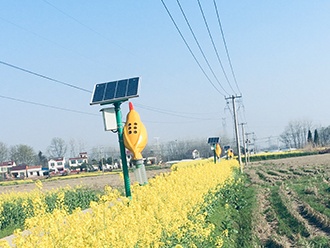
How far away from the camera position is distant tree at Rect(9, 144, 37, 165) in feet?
354

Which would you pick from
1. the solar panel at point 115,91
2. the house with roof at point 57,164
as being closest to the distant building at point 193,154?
the house with roof at point 57,164

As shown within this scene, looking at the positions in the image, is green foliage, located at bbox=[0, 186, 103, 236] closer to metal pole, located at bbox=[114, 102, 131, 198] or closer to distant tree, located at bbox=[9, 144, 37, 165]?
metal pole, located at bbox=[114, 102, 131, 198]

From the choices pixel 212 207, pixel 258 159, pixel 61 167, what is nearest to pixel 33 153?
pixel 61 167

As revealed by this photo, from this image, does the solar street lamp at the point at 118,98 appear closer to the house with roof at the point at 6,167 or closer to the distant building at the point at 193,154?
the house with roof at the point at 6,167

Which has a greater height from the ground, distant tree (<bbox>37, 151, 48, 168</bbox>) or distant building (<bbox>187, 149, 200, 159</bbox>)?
distant tree (<bbox>37, 151, 48, 168</bbox>)

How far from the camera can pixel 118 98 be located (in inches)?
372

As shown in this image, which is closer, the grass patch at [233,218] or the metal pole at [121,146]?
the metal pole at [121,146]

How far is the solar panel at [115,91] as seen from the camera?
9461mm

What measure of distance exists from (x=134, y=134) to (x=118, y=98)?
1085 millimetres

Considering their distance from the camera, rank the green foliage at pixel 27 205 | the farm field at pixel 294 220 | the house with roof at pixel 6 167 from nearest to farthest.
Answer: the farm field at pixel 294 220, the green foliage at pixel 27 205, the house with roof at pixel 6 167

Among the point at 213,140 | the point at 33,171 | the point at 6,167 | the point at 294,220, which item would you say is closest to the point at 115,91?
the point at 294,220

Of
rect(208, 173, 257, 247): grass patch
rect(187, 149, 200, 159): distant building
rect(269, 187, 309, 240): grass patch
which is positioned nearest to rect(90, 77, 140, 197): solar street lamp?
rect(208, 173, 257, 247): grass patch

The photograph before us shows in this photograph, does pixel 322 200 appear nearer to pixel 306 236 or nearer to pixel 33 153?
pixel 306 236

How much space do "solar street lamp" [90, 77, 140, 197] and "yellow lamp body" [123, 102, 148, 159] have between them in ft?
1.10
